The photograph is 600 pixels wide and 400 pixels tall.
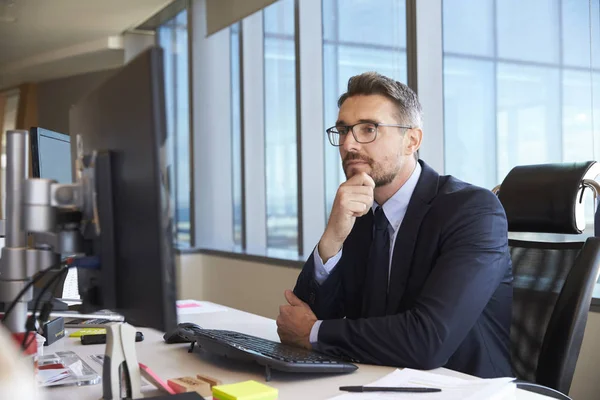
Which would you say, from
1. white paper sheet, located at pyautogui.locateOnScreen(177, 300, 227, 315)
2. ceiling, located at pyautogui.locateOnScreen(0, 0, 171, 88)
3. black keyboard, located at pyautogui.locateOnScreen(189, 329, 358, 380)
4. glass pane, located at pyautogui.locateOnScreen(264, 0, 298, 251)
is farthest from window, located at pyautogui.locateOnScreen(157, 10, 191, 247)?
black keyboard, located at pyautogui.locateOnScreen(189, 329, 358, 380)

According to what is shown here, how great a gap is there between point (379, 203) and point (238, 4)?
10.8 ft

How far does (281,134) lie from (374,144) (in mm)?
2937

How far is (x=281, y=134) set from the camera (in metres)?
4.71

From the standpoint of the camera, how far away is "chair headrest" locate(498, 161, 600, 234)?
1.65m

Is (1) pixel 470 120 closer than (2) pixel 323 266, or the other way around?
(2) pixel 323 266

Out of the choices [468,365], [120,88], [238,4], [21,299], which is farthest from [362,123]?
[238,4]

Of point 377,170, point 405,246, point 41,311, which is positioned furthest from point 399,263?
point 41,311

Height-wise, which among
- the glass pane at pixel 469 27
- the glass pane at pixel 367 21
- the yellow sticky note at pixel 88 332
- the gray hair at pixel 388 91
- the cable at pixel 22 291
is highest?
the glass pane at pixel 367 21

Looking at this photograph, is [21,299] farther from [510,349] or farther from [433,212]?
[510,349]

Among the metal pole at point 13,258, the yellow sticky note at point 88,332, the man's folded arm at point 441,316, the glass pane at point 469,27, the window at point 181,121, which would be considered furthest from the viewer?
the window at point 181,121

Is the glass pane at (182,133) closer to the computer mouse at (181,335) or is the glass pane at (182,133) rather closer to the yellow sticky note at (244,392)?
the computer mouse at (181,335)

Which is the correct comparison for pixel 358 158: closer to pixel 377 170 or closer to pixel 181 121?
pixel 377 170

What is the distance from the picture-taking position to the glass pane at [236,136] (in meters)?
5.25

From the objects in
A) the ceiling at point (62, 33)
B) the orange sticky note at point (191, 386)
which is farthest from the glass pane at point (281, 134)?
the orange sticky note at point (191, 386)
